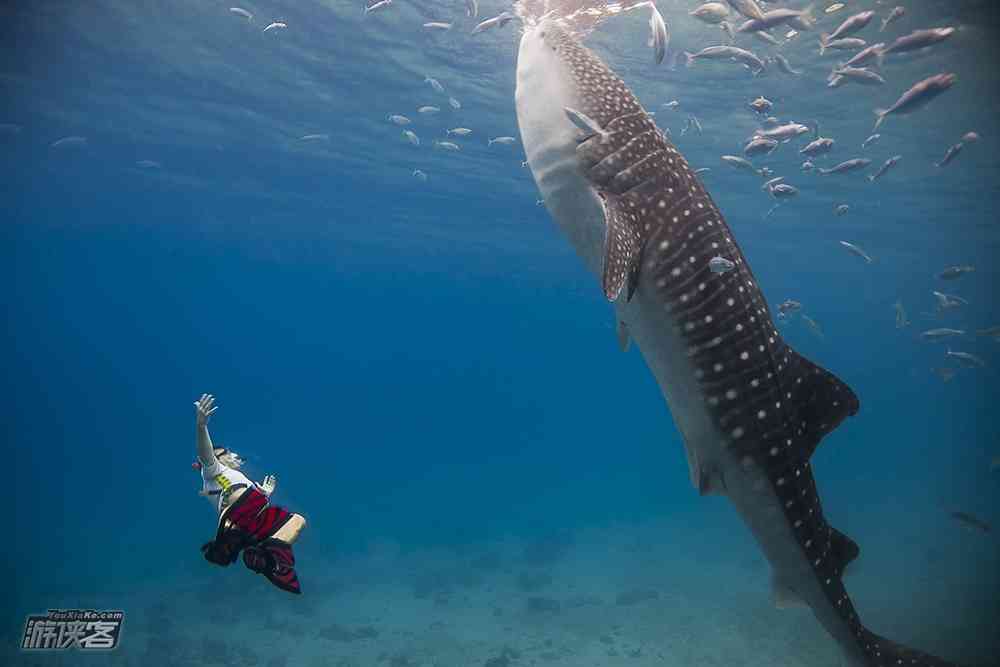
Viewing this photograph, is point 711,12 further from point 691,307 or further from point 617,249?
point 617,249

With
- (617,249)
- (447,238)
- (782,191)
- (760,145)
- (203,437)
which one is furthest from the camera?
(447,238)

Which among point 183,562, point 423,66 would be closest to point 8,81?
point 423,66

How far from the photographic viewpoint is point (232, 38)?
18375mm

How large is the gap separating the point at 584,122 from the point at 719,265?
908 millimetres

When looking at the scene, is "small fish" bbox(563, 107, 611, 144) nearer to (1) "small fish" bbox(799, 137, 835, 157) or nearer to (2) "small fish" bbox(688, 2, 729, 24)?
(2) "small fish" bbox(688, 2, 729, 24)

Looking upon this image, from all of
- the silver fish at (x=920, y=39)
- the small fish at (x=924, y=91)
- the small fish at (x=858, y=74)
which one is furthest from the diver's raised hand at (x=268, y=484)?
the small fish at (x=858, y=74)

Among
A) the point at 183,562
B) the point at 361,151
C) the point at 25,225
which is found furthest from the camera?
the point at 25,225

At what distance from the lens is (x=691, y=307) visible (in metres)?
2.63

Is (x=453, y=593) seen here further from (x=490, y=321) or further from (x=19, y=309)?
(x=19, y=309)

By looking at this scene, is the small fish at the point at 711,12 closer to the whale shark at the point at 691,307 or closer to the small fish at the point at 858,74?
the small fish at the point at 858,74

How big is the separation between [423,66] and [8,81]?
15243mm

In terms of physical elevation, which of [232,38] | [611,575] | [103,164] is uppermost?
[232,38]

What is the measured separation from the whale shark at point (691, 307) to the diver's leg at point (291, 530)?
2339 millimetres

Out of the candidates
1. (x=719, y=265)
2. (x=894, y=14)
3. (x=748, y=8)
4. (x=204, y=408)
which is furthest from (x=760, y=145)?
(x=204, y=408)
